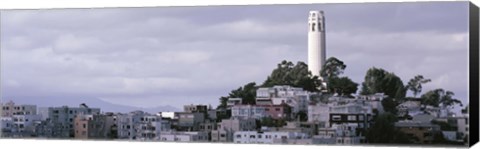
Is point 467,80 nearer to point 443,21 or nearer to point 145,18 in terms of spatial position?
point 443,21

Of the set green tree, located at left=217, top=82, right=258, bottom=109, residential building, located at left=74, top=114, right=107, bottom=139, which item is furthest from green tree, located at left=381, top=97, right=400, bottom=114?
residential building, located at left=74, top=114, right=107, bottom=139

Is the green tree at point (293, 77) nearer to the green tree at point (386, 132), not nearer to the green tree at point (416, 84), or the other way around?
the green tree at point (386, 132)

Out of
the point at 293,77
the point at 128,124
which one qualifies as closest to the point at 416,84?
the point at 293,77

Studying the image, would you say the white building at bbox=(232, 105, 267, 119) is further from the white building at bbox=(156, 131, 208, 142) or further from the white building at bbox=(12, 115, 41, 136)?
the white building at bbox=(12, 115, 41, 136)

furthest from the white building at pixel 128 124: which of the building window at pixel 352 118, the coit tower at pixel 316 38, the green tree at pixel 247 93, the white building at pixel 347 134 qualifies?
the building window at pixel 352 118

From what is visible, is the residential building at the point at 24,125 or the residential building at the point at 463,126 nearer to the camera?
the residential building at the point at 463,126

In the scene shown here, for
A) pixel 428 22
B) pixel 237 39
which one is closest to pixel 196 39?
pixel 237 39
